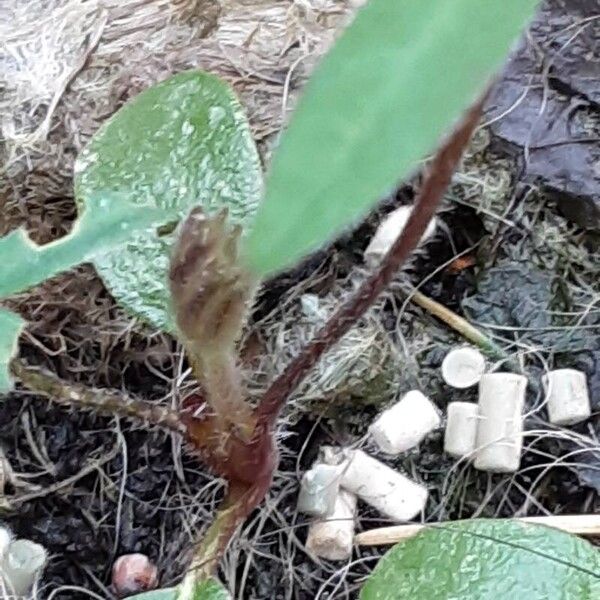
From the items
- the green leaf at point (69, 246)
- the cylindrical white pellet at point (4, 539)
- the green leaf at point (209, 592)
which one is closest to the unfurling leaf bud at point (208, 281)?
the green leaf at point (69, 246)

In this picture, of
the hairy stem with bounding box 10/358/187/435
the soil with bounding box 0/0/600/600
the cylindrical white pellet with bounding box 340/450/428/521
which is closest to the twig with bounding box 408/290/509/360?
the soil with bounding box 0/0/600/600

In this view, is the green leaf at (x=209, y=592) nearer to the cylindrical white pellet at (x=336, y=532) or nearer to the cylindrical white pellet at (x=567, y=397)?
the cylindrical white pellet at (x=336, y=532)

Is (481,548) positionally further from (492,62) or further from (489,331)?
(492,62)

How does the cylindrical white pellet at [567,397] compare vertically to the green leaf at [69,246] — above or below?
below

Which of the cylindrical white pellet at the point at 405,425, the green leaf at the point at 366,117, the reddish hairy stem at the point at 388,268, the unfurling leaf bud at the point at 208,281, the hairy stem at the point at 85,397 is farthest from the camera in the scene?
the cylindrical white pellet at the point at 405,425

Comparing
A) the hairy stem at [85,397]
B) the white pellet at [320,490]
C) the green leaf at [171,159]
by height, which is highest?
the green leaf at [171,159]

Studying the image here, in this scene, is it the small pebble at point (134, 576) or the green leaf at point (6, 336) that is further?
the small pebble at point (134, 576)
